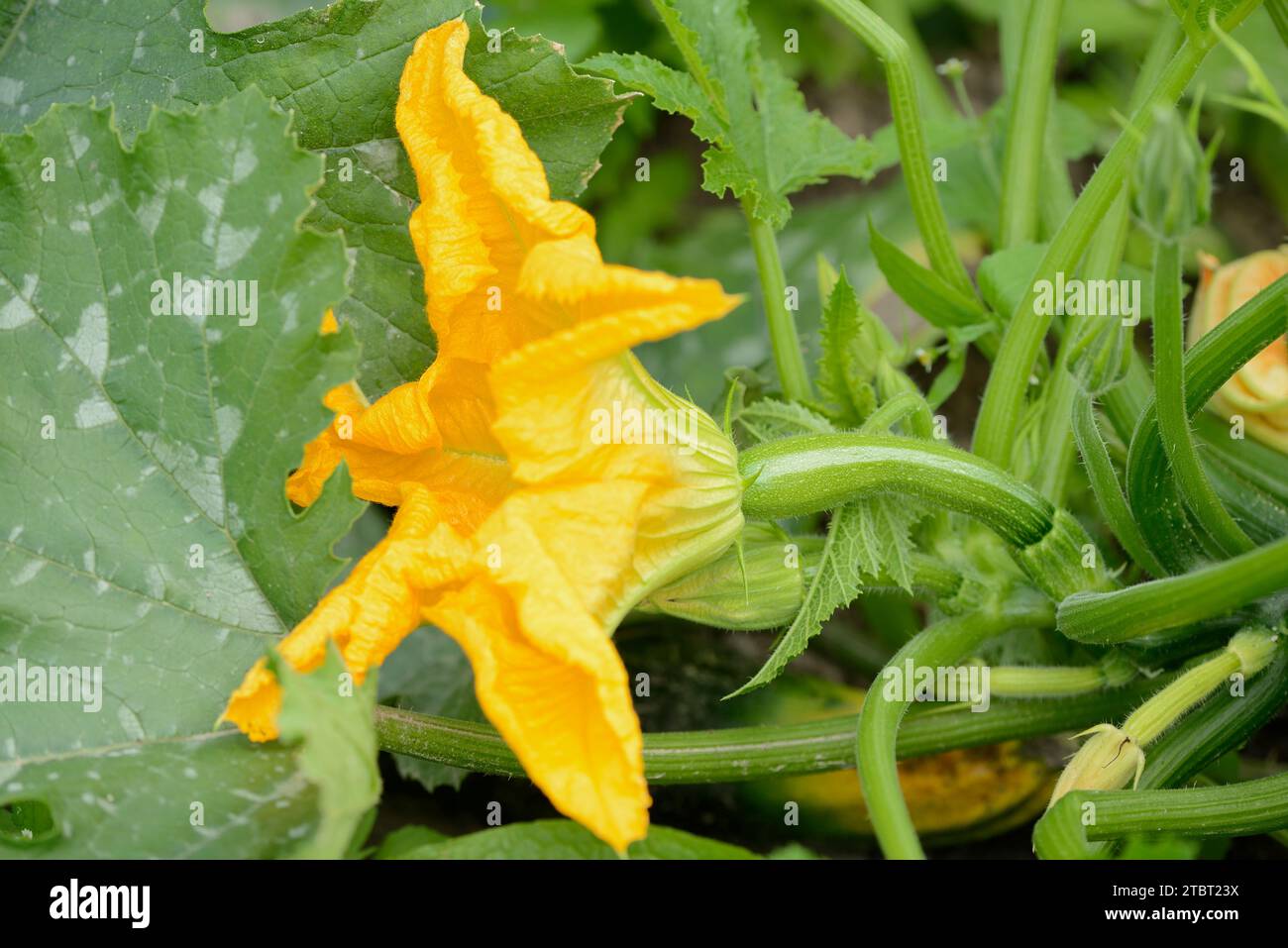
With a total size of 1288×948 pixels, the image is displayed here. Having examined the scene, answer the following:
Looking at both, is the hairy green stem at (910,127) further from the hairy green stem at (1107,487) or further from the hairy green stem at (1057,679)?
the hairy green stem at (1057,679)

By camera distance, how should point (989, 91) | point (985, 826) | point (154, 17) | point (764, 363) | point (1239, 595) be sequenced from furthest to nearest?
1. point (989, 91)
2. point (764, 363)
3. point (985, 826)
4. point (154, 17)
5. point (1239, 595)

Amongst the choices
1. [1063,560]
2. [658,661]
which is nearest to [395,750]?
[658,661]

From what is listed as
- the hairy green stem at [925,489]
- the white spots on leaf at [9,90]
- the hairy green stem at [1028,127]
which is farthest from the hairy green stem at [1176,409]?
the white spots on leaf at [9,90]

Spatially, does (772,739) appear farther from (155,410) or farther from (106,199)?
(106,199)

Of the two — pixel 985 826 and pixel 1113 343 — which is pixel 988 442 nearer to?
pixel 1113 343

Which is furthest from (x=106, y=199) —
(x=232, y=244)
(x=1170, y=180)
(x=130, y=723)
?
(x=1170, y=180)

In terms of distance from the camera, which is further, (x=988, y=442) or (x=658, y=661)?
(x=658, y=661)

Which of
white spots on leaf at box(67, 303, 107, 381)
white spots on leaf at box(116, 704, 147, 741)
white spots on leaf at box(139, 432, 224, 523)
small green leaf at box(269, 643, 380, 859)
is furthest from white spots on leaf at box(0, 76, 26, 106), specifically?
small green leaf at box(269, 643, 380, 859)

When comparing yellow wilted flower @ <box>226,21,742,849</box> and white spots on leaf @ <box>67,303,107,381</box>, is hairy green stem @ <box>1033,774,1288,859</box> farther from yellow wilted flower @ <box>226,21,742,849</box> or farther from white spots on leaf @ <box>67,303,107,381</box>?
white spots on leaf @ <box>67,303,107,381</box>
